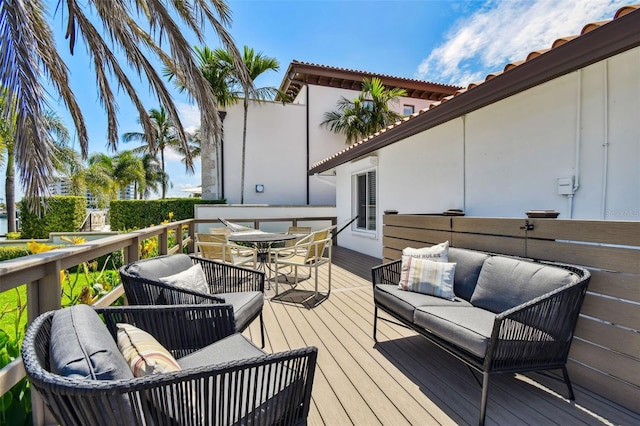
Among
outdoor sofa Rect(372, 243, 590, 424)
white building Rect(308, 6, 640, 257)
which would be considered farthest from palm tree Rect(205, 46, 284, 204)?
outdoor sofa Rect(372, 243, 590, 424)

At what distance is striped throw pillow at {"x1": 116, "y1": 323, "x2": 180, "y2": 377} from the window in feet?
19.2

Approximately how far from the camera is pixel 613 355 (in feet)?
6.09

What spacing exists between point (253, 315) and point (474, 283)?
1878 mm

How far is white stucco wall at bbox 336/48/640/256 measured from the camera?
256 centimetres

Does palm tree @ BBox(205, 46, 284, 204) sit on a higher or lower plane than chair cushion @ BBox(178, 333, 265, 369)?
higher

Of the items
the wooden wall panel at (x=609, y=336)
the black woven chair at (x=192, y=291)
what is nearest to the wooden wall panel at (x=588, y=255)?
the wooden wall panel at (x=609, y=336)

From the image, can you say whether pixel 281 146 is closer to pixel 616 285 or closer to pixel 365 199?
pixel 365 199

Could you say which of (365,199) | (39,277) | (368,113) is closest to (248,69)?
(368,113)

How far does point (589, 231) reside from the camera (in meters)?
2.04

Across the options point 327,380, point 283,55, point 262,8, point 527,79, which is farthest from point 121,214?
point 527,79

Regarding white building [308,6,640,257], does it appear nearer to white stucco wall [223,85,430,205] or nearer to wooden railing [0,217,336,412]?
wooden railing [0,217,336,412]

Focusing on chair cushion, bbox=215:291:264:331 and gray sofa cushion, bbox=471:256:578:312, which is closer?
gray sofa cushion, bbox=471:256:578:312

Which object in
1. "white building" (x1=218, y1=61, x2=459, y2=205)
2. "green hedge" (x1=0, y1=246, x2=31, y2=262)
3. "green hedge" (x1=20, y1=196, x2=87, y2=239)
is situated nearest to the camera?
"green hedge" (x1=0, y1=246, x2=31, y2=262)

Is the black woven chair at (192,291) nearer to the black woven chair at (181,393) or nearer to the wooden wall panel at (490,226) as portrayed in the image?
the black woven chair at (181,393)
